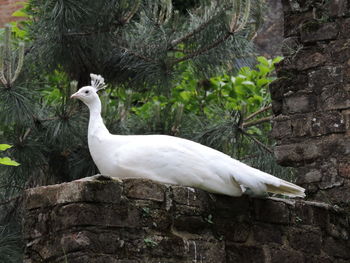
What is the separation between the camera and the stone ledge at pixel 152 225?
11.1 feet

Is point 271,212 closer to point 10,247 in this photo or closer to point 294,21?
point 294,21

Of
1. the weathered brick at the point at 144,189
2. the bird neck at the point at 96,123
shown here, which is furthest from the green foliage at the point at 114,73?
the weathered brick at the point at 144,189

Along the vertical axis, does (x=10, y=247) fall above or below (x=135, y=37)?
below

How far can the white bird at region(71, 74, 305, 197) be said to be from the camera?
380cm

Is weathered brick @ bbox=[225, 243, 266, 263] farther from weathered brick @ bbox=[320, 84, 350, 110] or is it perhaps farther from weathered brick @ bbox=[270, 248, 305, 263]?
weathered brick @ bbox=[320, 84, 350, 110]

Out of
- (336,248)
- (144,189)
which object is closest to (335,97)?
(336,248)

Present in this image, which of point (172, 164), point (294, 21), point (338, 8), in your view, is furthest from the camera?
point (294, 21)

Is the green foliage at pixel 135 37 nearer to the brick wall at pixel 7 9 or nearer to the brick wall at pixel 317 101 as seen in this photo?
the brick wall at pixel 317 101

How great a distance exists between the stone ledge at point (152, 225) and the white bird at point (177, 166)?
8 centimetres

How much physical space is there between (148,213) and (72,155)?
3468 mm

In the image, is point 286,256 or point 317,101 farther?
Answer: point 317,101

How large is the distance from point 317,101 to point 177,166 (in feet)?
5.00

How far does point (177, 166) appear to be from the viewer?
12.5 feet

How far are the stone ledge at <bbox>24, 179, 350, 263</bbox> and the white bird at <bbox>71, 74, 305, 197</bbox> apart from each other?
0.25ft
